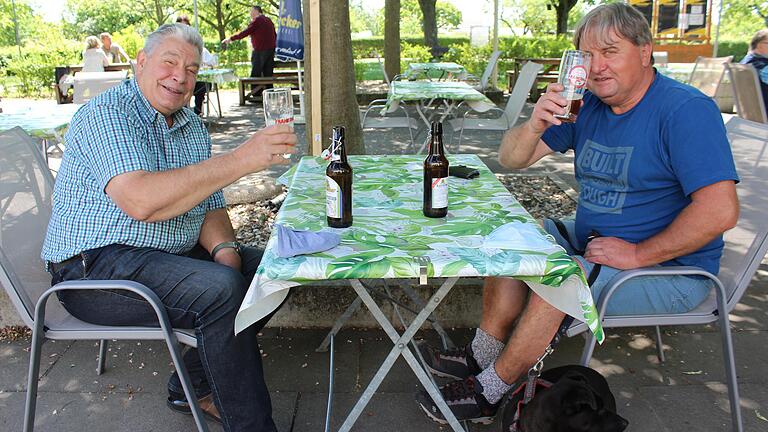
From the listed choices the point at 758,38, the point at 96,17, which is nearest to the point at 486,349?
the point at 758,38

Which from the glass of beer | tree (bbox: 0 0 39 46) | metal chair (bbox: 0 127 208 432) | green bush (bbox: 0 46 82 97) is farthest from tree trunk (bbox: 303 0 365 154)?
tree (bbox: 0 0 39 46)

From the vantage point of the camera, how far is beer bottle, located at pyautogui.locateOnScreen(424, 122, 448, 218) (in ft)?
6.36

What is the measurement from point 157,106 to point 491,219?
4.28 feet

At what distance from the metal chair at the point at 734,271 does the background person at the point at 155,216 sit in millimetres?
1181

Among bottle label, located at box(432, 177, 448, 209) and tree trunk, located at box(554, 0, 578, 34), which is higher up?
tree trunk, located at box(554, 0, 578, 34)

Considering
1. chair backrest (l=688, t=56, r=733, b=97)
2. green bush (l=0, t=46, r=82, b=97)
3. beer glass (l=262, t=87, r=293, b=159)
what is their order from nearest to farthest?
beer glass (l=262, t=87, r=293, b=159), chair backrest (l=688, t=56, r=733, b=97), green bush (l=0, t=46, r=82, b=97)

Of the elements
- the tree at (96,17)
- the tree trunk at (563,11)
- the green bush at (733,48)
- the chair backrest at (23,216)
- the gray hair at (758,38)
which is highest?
the tree at (96,17)

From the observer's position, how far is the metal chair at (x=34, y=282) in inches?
74.5

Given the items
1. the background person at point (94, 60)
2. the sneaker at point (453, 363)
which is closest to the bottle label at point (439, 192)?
the sneaker at point (453, 363)

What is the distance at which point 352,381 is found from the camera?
2664 mm

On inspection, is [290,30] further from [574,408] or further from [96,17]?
[96,17]

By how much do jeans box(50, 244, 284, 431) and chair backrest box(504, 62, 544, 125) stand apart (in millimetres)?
4630

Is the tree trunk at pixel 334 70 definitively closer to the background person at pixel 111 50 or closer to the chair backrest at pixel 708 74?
the chair backrest at pixel 708 74

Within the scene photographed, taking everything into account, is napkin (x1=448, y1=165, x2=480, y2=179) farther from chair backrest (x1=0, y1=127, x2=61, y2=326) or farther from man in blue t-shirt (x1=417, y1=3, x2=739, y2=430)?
chair backrest (x1=0, y1=127, x2=61, y2=326)
